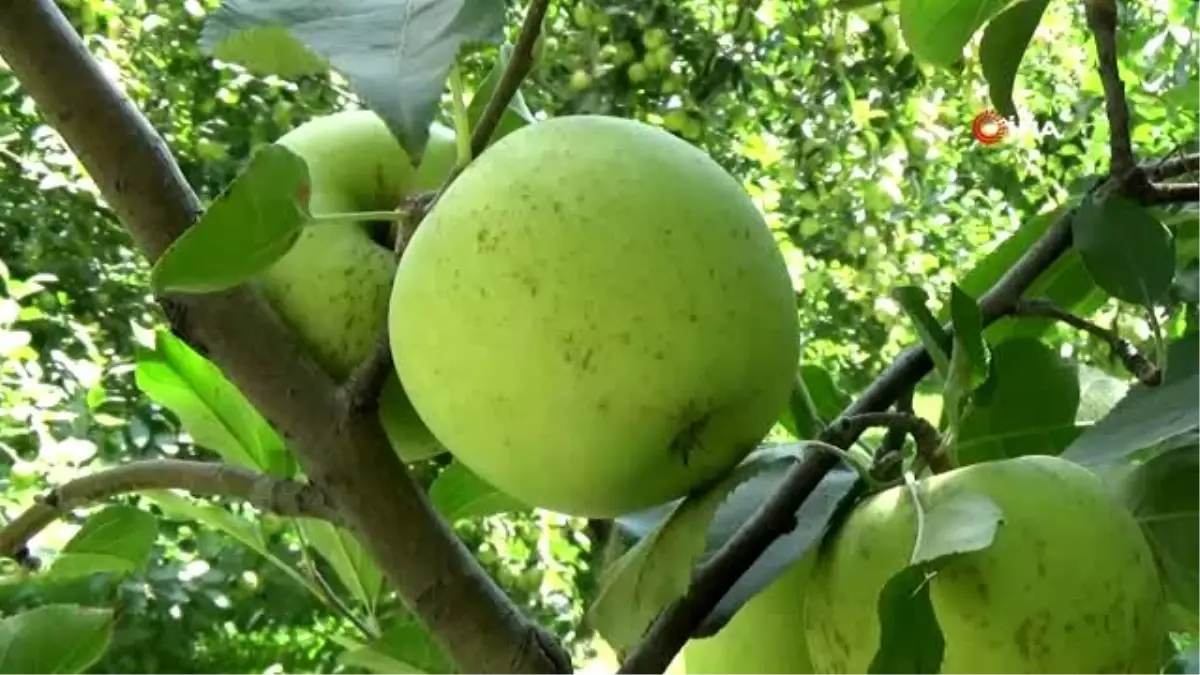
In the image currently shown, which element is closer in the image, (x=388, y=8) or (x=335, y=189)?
(x=388, y=8)

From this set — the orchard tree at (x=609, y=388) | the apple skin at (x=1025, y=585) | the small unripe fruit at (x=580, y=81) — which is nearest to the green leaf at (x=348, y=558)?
the orchard tree at (x=609, y=388)

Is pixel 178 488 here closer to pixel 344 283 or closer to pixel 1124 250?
pixel 344 283

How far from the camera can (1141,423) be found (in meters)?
0.43

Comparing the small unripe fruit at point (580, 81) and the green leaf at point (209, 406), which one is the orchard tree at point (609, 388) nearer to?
the green leaf at point (209, 406)

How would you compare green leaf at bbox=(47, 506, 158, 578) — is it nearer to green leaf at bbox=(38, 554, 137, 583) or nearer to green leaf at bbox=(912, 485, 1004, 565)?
green leaf at bbox=(38, 554, 137, 583)

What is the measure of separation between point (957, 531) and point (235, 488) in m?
0.29

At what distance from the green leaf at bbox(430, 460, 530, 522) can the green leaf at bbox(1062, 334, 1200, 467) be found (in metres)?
0.25

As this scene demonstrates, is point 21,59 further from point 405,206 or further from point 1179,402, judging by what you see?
point 1179,402

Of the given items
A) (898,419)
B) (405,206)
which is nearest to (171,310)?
(405,206)

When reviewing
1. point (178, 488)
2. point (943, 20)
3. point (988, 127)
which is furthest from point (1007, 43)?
point (988, 127)

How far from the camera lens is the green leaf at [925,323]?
0.45m

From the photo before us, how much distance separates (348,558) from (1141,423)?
0.38 metres

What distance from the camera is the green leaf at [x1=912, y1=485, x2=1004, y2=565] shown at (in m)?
0.35

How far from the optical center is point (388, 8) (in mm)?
376
